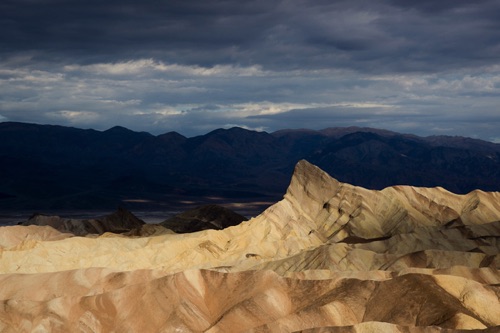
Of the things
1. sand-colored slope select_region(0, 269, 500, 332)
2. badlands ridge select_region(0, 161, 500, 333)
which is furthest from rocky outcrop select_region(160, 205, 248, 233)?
sand-colored slope select_region(0, 269, 500, 332)

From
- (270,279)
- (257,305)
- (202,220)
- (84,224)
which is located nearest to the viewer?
(257,305)

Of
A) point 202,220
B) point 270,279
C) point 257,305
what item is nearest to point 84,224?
point 202,220

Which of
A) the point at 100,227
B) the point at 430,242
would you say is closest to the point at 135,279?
the point at 430,242

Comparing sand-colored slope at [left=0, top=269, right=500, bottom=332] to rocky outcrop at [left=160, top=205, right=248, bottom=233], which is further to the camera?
rocky outcrop at [left=160, top=205, right=248, bottom=233]

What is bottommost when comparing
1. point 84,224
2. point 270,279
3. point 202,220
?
point 202,220

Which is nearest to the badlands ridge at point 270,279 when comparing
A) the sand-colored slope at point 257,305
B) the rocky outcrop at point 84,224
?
the sand-colored slope at point 257,305

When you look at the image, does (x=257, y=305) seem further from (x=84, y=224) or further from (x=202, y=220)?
(x=202, y=220)

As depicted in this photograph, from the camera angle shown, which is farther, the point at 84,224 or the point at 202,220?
the point at 202,220

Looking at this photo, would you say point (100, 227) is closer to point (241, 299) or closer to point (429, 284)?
point (241, 299)

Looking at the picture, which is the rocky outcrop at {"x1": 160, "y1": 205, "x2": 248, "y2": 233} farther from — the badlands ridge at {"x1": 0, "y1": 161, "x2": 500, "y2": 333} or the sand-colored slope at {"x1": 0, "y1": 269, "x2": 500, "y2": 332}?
the sand-colored slope at {"x1": 0, "y1": 269, "x2": 500, "y2": 332}
